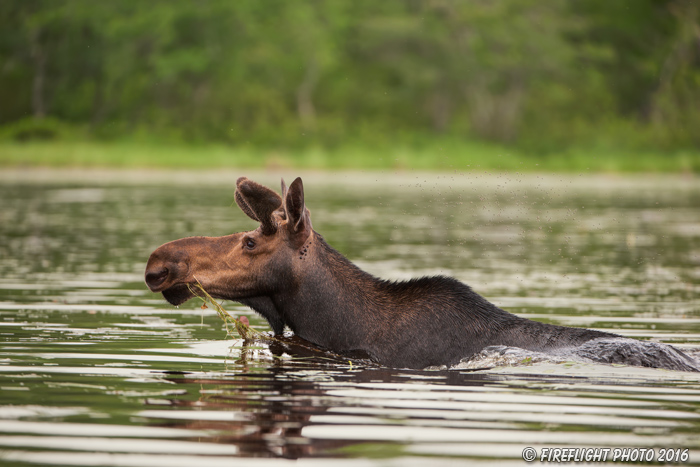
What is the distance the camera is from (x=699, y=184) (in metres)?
53.2

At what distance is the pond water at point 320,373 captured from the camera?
7293 mm

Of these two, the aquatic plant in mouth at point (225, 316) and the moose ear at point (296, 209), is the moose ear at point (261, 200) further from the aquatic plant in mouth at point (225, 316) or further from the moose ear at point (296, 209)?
the aquatic plant in mouth at point (225, 316)

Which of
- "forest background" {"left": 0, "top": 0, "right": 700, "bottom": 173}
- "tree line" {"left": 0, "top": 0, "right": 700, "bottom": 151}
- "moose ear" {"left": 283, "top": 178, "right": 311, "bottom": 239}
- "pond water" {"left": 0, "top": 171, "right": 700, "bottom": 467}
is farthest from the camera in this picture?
"tree line" {"left": 0, "top": 0, "right": 700, "bottom": 151}

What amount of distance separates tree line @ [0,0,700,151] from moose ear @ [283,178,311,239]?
210 ft

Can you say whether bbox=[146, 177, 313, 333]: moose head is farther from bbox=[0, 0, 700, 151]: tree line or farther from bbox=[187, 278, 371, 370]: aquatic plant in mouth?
bbox=[0, 0, 700, 151]: tree line

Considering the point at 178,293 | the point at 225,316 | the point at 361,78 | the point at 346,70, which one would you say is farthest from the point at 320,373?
the point at 346,70

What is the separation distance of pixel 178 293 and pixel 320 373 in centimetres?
141

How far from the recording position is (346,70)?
88500 mm

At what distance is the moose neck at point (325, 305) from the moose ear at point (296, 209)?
0.22 metres

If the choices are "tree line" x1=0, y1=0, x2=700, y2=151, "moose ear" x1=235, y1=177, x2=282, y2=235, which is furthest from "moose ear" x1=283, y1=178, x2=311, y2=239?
"tree line" x1=0, y1=0, x2=700, y2=151

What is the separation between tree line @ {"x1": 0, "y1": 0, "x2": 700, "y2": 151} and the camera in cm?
7750

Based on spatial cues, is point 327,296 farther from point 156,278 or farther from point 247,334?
point 247,334

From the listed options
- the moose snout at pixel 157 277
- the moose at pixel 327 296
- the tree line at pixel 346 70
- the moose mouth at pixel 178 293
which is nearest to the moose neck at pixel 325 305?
the moose at pixel 327 296

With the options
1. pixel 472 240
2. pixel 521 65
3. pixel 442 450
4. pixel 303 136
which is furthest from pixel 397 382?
pixel 521 65
